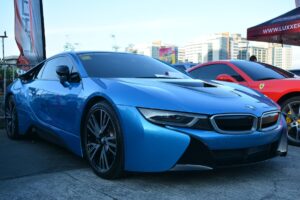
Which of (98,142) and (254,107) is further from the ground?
(254,107)

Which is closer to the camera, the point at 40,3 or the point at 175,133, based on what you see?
the point at 175,133

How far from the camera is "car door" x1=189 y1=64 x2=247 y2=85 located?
555 centimetres

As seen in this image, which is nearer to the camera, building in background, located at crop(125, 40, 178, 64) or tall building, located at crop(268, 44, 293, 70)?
tall building, located at crop(268, 44, 293, 70)

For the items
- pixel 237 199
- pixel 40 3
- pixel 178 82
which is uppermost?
pixel 40 3

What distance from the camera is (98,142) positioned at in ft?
10.7

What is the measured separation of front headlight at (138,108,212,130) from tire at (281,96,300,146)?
2.41m

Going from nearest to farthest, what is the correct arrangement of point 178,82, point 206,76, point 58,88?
point 178,82 < point 58,88 < point 206,76

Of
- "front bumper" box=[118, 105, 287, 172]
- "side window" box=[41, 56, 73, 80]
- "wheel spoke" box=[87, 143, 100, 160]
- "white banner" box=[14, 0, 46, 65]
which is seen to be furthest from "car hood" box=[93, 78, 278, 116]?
"white banner" box=[14, 0, 46, 65]

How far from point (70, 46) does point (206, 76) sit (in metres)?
41.6

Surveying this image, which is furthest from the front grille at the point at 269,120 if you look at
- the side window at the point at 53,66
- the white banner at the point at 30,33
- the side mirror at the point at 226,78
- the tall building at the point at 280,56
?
the tall building at the point at 280,56

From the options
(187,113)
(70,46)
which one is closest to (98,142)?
(187,113)

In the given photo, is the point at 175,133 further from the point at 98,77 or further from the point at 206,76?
the point at 206,76

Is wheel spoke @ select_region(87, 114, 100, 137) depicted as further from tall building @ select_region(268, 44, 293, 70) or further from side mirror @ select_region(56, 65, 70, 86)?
tall building @ select_region(268, 44, 293, 70)

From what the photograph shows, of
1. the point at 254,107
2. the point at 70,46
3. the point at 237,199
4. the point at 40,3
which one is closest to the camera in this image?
the point at 237,199
